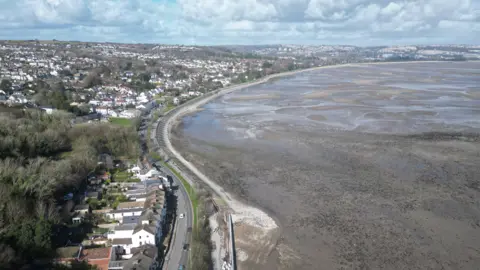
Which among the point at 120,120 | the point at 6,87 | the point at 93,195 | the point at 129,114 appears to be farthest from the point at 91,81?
the point at 93,195

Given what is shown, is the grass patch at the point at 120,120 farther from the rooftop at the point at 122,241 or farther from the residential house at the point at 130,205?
the rooftop at the point at 122,241

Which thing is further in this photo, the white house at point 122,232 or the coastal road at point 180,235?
the white house at point 122,232

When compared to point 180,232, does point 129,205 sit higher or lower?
higher

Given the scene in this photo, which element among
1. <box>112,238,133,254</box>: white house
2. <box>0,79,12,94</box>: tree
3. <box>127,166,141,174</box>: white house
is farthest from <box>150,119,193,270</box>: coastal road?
<box>0,79,12,94</box>: tree

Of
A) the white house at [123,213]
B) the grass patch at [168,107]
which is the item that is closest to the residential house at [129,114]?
the grass patch at [168,107]

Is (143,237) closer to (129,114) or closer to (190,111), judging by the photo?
(129,114)

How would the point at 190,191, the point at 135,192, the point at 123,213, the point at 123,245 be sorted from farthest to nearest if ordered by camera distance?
the point at 190,191, the point at 135,192, the point at 123,213, the point at 123,245

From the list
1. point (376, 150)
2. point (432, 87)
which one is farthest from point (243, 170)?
point (432, 87)
